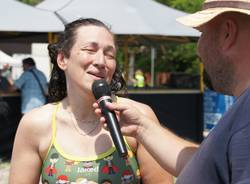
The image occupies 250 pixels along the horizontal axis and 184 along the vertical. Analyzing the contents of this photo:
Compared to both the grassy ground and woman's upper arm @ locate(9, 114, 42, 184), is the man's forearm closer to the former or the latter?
woman's upper arm @ locate(9, 114, 42, 184)

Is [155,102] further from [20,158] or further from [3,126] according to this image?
[20,158]

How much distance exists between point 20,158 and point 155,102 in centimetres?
863

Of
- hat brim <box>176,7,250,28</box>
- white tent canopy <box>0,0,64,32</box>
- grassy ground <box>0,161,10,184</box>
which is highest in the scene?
hat brim <box>176,7,250,28</box>

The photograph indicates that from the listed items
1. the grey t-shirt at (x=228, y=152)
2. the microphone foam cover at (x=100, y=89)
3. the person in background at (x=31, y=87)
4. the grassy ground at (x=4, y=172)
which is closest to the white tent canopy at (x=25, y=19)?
the person in background at (x=31, y=87)

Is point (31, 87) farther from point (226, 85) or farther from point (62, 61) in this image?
point (226, 85)

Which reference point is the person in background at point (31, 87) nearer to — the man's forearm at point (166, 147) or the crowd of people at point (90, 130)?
the crowd of people at point (90, 130)

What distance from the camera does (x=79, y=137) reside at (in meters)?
2.41

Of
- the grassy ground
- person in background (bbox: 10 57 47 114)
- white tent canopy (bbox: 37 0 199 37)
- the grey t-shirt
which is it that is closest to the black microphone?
the grey t-shirt

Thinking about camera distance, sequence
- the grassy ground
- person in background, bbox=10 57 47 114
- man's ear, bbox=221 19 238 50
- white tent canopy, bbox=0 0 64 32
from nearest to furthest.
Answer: man's ear, bbox=221 19 238 50 → the grassy ground → white tent canopy, bbox=0 0 64 32 → person in background, bbox=10 57 47 114

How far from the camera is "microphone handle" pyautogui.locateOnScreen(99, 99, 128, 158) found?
2001 millimetres

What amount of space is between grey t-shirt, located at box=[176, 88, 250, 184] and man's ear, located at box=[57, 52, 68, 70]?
1.16 m

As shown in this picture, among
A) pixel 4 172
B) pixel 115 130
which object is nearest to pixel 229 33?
pixel 115 130

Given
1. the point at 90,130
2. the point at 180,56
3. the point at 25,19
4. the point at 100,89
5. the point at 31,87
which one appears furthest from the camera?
the point at 180,56

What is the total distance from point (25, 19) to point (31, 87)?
4.34 ft
